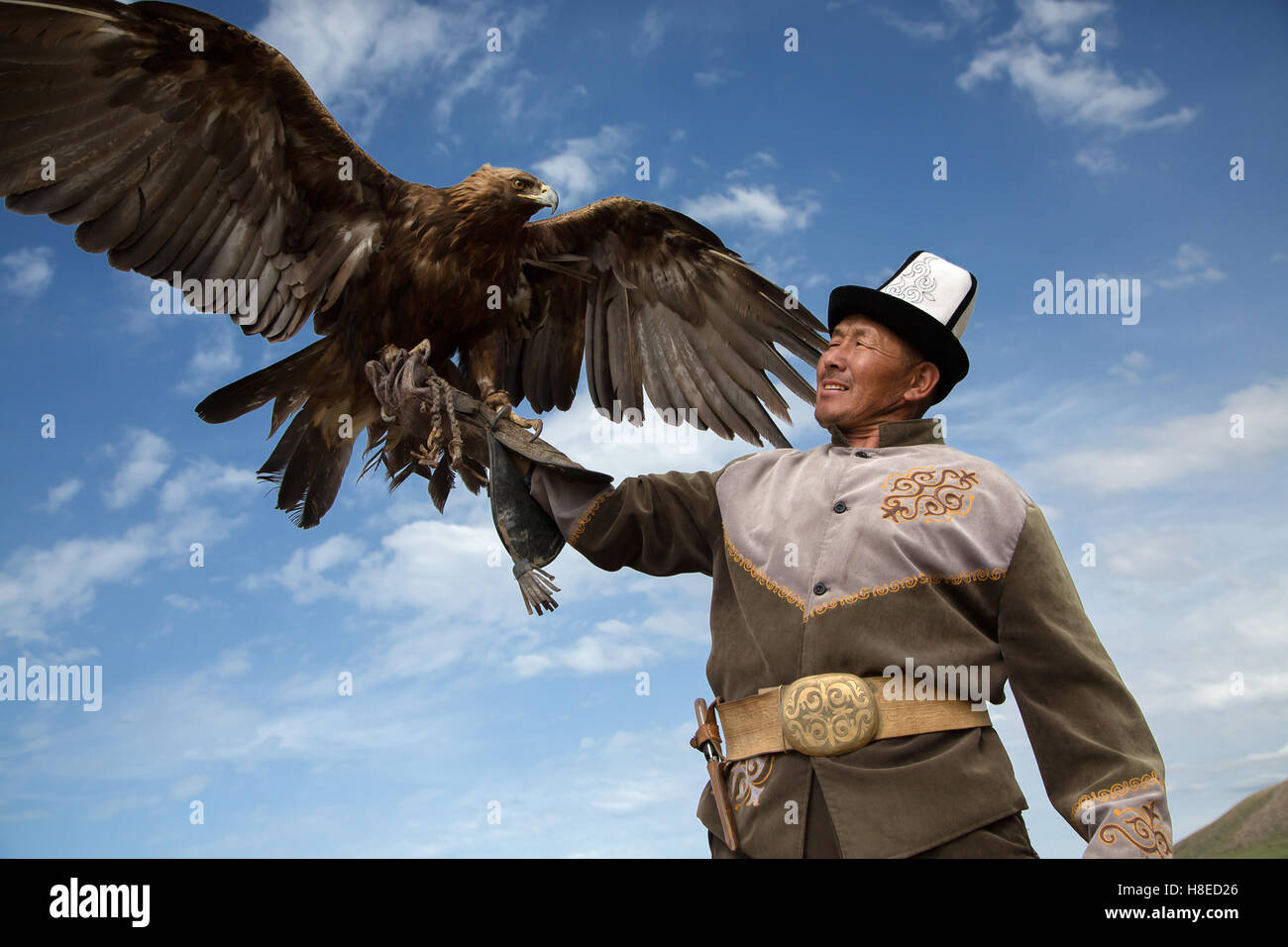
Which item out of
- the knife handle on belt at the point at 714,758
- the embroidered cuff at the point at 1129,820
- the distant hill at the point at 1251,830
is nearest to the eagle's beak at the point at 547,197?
the knife handle on belt at the point at 714,758

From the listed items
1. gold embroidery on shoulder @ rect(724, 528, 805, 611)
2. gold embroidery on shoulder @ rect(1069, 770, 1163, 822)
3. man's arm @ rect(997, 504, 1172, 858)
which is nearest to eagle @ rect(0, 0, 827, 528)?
gold embroidery on shoulder @ rect(724, 528, 805, 611)

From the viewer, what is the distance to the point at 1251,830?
5.45 m

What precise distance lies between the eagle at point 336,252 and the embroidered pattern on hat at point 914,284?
1296mm

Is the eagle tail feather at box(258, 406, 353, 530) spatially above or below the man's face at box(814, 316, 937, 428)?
above

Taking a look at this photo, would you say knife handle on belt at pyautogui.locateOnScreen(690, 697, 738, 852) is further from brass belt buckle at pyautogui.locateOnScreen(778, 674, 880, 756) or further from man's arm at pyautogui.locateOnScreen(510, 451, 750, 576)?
man's arm at pyautogui.locateOnScreen(510, 451, 750, 576)

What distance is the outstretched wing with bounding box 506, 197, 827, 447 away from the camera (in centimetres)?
389

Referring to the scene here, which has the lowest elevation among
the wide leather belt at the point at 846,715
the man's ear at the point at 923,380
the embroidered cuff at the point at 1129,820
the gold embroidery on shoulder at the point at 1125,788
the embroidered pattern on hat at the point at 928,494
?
the embroidered cuff at the point at 1129,820

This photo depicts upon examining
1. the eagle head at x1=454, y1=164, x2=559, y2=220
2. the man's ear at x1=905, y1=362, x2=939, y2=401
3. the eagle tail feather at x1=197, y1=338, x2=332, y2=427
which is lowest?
the man's ear at x1=905, y1=362, x2=939, y2=401

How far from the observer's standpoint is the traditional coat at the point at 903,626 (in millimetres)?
1979

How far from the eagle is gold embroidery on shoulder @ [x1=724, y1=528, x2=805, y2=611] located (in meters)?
0.91

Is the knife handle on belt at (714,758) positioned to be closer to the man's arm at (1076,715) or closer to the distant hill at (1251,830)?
the man's arm at (1076,715)
